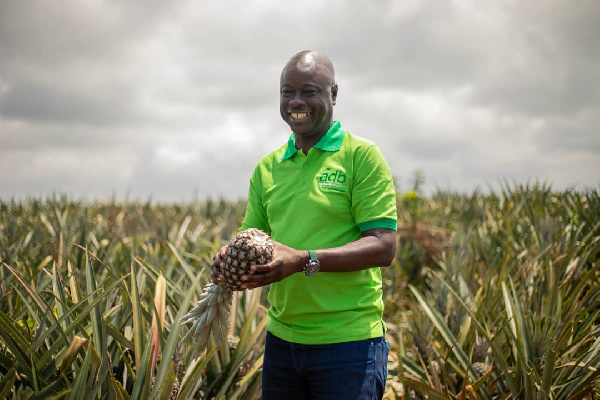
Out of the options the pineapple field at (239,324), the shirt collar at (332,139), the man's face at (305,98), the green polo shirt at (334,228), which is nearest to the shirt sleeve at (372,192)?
the green polo shirt at (334,228)

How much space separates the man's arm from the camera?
1726 millimetres

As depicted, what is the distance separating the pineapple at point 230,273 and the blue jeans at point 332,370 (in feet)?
1.11

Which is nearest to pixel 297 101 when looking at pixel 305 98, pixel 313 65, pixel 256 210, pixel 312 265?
pixel 305 98

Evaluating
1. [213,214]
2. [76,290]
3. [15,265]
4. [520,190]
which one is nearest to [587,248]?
[520,190]

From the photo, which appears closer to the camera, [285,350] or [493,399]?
[285,350]

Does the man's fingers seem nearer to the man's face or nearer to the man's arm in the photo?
the man's arm

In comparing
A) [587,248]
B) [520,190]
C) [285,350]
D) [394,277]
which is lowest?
[394,277]

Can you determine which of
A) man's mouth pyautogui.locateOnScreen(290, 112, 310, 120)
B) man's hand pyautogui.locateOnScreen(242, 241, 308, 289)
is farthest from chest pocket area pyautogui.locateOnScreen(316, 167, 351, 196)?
man's hand pyautogui.locateOnScreen(242, 241, 308, 289)

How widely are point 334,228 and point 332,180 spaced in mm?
205

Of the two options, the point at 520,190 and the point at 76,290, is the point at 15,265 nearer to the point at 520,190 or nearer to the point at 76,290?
the point at 76,290

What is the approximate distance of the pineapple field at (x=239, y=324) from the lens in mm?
2025

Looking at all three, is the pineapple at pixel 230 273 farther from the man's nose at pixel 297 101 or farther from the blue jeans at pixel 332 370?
the man's nose at pixel 297 101

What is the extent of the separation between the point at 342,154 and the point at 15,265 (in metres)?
3.39

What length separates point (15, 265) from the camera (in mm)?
4148
